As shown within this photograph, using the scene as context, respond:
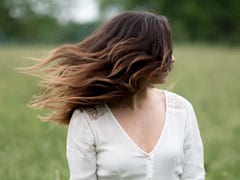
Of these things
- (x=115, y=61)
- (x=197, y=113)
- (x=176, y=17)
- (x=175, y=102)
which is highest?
(x=115, y=61)

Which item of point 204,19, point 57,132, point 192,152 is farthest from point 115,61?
point 204,19

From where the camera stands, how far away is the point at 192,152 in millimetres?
3236

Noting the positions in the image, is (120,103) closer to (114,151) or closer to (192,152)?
(114,151)

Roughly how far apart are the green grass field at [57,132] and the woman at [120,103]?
40 centimetres

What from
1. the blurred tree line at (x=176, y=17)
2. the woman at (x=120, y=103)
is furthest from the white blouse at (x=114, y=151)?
the blurred tree line at (x=176, y=17)

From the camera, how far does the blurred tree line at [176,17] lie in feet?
173

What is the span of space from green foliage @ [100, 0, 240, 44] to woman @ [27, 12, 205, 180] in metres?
Answer: 49.0

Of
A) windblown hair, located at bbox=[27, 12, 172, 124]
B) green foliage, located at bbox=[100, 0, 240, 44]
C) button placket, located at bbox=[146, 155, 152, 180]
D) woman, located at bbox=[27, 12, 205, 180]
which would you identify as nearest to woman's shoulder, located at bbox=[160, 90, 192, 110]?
woman, located at bbox=[27, 12, 205, 180]

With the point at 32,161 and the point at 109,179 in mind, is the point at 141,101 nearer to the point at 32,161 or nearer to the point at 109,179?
the point at 109,179

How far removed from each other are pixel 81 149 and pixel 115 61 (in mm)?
386

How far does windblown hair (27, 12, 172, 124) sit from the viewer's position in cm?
302

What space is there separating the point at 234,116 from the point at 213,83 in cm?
441

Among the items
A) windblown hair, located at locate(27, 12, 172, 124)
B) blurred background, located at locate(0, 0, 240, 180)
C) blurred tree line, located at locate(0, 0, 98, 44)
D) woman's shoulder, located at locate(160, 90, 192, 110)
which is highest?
windblown hair, located at locate(27, 12, 172, 124)

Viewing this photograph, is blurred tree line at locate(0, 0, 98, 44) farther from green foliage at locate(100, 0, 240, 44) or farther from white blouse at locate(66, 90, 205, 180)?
white blouse at locate(66, 90, 205, 180)
